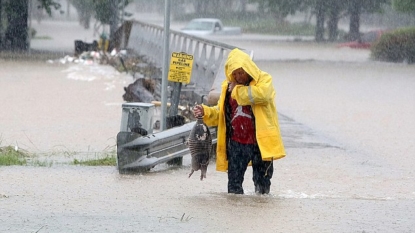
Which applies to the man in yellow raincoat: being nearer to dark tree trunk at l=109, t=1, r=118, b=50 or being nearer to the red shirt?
the red shirt

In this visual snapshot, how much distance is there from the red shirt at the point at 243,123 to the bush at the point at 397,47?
29986mm

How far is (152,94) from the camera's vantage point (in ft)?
59.0

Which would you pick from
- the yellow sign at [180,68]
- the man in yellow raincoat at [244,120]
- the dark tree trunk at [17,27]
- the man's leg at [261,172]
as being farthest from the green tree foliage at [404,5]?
the man in yellow raincoat at [244,120]

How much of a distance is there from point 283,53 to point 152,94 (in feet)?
87.1

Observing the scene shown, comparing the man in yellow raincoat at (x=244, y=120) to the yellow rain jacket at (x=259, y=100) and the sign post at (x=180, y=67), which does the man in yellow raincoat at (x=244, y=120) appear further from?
the sign post at (x=180, y=67)

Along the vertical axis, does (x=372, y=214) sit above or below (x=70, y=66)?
above

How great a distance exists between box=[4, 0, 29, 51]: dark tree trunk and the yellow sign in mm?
28705

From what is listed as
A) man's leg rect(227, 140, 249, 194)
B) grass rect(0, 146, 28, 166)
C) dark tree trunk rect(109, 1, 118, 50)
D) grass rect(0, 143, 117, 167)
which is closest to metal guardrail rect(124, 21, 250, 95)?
grass rect(0, 143, 117, 167)

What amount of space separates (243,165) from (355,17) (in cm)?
5190

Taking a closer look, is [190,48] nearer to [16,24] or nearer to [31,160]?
[31,160]

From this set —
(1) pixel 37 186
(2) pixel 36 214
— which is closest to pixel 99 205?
(2) pixel 36 214

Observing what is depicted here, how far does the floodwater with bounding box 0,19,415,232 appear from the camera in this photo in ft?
24.3

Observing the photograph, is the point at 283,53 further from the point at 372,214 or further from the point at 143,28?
the point at 372,214

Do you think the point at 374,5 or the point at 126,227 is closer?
the point at 126,227
